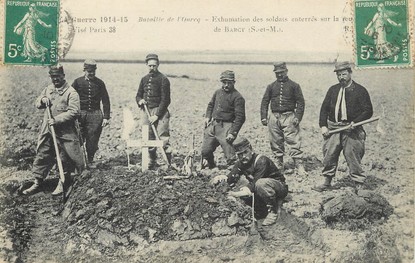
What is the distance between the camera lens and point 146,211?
550cm

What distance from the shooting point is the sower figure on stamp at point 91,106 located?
5758mm

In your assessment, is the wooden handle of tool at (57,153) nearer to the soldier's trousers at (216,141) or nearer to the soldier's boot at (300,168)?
the soldier's trousers at (216,141)

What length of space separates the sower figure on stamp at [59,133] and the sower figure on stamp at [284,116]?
216 centimetres

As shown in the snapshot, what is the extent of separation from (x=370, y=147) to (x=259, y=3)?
2.08 metres

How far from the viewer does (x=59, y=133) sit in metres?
5.66

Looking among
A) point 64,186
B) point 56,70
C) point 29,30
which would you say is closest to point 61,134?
point 64,186

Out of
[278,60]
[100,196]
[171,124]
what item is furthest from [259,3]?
[100,196]

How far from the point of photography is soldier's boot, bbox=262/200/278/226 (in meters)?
5.47

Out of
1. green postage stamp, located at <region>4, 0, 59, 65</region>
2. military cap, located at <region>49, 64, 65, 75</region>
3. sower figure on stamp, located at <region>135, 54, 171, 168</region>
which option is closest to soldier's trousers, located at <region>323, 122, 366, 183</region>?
sower figure on stamp, located at <region>135, 54, 171, 168</region>

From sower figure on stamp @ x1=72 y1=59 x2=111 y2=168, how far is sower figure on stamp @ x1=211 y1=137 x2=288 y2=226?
1585 mm

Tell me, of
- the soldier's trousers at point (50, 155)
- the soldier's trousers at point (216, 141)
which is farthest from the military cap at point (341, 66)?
the soldier's trousers at point (50, 155)

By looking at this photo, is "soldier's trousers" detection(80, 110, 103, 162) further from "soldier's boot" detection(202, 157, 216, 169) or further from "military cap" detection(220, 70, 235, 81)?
"military cap" detection(220, 70, 235, 81)

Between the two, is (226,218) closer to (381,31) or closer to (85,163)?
(85,163)

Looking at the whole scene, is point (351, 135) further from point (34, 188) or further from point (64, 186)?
point (34, 188)
